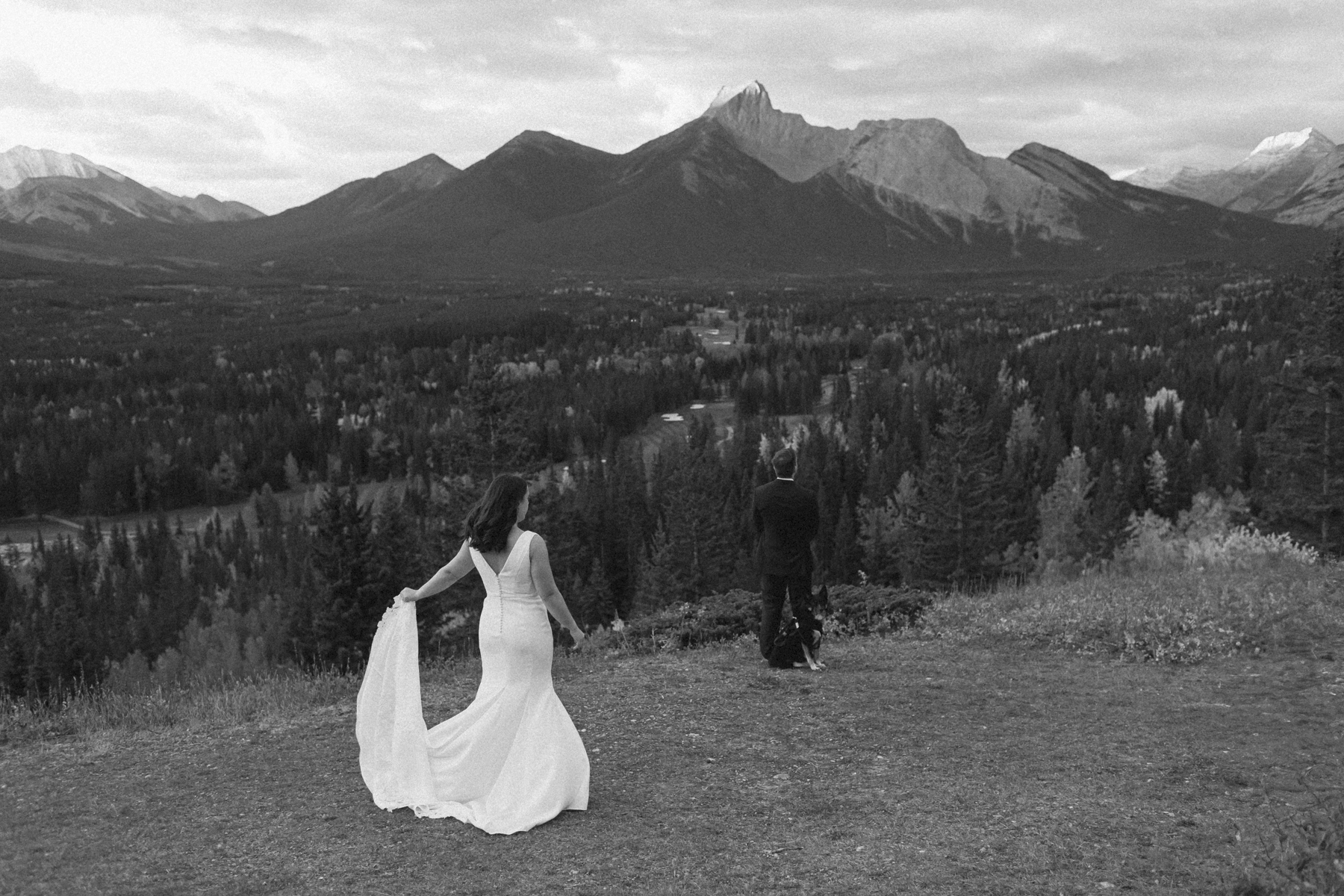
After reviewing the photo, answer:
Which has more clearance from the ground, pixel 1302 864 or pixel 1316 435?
pixel 1302 864

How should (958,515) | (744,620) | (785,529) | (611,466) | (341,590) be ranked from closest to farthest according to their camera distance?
(785,529) < (744,620) < (341,590) < (958,515) < (611,466)

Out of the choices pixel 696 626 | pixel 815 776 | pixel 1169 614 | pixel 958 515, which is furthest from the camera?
pixel 958 515

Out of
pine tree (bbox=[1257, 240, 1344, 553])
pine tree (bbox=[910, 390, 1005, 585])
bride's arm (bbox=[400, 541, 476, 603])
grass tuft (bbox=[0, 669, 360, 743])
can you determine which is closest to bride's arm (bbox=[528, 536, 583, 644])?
bride's arm (bbox=[400, 541, 476, 603])

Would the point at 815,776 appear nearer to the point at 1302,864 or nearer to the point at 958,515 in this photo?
the point at 1302,864

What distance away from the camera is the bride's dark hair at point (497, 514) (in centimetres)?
1005

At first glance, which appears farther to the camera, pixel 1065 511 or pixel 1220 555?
pixel 1065 511

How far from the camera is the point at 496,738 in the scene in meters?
10.1

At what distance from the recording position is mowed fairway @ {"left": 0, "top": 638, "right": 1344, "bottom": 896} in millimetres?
8391

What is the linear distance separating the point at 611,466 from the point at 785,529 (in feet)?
304

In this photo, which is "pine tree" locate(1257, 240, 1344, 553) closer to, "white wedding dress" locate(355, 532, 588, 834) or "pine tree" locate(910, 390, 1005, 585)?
"pine tree" locate(910, 390, 1005, 585)

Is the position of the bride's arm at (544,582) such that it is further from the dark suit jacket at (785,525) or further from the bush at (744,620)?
the bush at (744,620)

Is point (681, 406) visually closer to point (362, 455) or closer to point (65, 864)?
point (362, 455)

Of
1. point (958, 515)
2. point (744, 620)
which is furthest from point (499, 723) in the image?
point (958, 515)

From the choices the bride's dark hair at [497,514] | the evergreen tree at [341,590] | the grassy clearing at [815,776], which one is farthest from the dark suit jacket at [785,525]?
the evergreen tree at [341,590]
